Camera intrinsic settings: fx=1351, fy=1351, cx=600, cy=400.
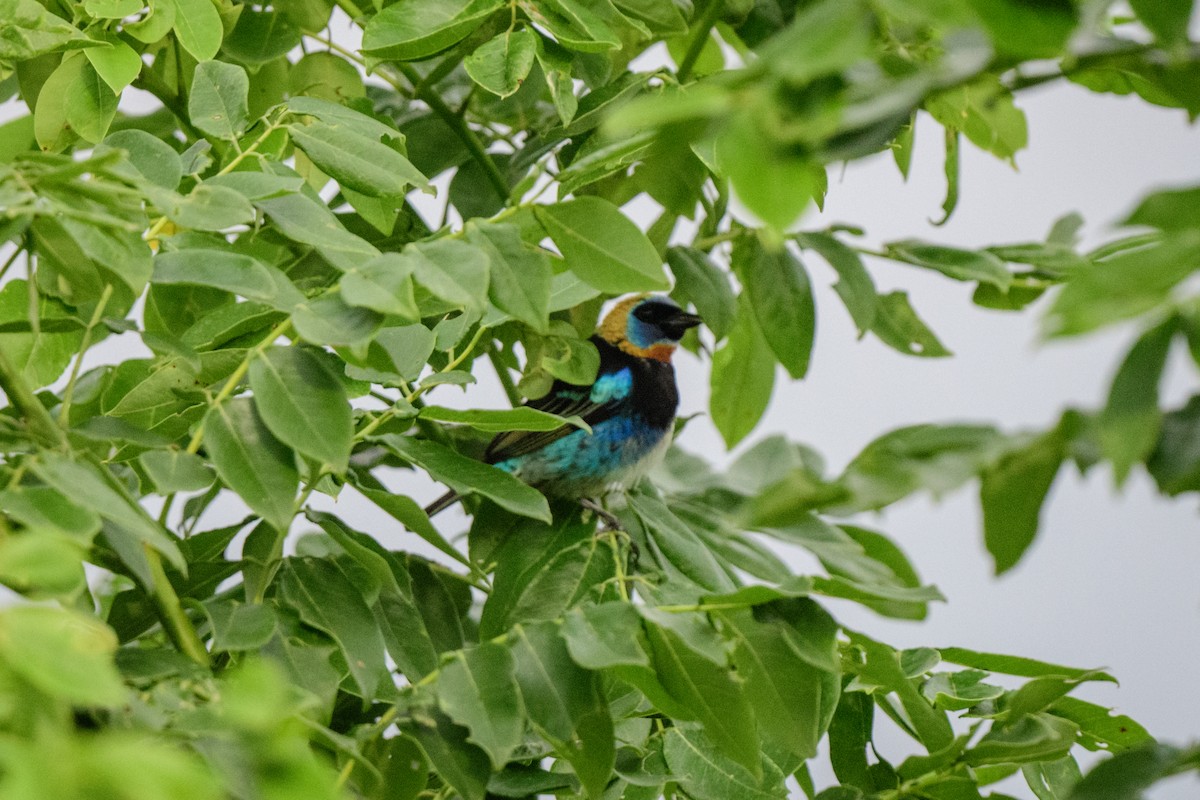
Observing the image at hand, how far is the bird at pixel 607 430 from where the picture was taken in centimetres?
196

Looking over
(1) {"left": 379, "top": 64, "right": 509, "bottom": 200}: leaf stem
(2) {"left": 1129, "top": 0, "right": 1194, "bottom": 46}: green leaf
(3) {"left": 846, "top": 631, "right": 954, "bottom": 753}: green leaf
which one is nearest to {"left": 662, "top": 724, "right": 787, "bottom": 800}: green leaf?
(3) {"left": 846, "top": 631, "right": 954, "bottom": 753}: green leaf

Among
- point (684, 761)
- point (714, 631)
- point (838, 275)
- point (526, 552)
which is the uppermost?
point (838, 275)

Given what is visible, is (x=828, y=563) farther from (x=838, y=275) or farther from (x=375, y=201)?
(x=375, y=201)

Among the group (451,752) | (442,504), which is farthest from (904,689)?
(442,504)

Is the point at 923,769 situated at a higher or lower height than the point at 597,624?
lower

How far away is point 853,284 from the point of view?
0.88 metres

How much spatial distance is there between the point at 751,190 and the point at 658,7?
0.79 metres

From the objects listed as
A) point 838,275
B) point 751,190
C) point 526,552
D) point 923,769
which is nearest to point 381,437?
point 526,552

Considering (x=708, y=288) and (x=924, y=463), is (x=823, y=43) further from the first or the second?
(x=708, y=288)

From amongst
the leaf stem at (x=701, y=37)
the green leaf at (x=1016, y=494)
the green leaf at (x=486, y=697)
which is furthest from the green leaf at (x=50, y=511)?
the leaf stem at (x=701, y=37)

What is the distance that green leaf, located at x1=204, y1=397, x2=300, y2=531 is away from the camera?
77 cm

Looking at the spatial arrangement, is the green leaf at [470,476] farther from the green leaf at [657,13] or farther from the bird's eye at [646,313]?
the bird's eye at [646,313]

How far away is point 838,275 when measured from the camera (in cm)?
89

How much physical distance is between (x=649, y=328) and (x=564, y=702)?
157 centimetres
